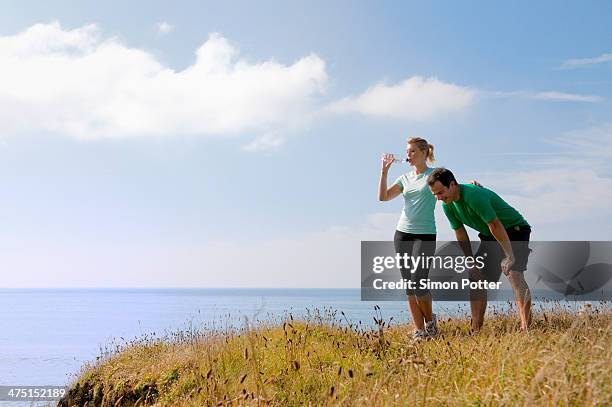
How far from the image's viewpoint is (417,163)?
23.9 feet

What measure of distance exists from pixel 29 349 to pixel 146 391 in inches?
1129

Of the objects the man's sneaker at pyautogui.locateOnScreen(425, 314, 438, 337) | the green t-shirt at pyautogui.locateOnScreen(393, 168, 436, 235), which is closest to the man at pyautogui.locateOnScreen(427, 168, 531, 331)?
the green t-shirt at pyautogui.locateOnScreen(393, 168, 436, 235)

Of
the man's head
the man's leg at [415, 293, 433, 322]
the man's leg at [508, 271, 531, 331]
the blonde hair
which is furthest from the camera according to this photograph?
the man's leg at [415, 293, 433, 322]

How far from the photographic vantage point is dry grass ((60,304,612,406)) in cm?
437

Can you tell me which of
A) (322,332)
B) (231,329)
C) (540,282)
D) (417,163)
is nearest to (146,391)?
(231,329)

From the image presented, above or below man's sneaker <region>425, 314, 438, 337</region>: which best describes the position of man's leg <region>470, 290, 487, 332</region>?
above

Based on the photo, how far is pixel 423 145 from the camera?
287 inches

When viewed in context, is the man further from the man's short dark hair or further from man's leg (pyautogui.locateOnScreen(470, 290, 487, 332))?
man's leg (pyautogui.locateOnScreen(470, 290, 487, 332))

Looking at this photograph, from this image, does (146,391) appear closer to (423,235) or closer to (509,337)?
(423,235)

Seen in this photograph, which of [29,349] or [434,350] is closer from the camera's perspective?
[434,350]
